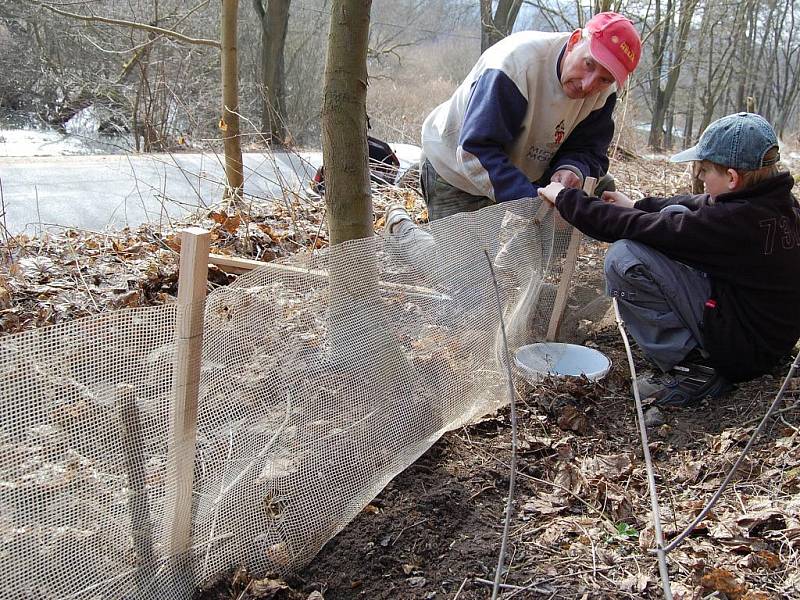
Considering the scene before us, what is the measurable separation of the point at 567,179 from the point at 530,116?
0.37m

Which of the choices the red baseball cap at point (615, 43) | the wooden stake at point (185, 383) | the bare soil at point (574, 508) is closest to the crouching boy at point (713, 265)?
the bare soil at point (574, 508)

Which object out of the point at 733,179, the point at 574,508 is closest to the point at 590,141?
the point at 733,179

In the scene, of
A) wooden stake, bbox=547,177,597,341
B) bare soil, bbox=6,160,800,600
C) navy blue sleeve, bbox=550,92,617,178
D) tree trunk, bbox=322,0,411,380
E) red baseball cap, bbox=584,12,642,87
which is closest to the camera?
bare soil, bbox=6,160,800,600

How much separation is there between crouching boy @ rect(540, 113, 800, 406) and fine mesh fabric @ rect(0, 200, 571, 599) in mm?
732

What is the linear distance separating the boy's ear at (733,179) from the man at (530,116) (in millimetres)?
635

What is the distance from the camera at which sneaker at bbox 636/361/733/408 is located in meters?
2.89

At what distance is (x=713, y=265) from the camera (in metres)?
2.73

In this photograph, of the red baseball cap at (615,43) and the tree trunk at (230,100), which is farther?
the tree trunk at (230,100)

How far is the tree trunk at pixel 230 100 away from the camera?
4.77 meters

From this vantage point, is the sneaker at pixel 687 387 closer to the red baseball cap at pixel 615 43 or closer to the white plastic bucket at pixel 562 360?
the white plastic bucket at pixel 562 360

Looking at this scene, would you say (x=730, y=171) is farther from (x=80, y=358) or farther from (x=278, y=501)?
(x=80, y=358)

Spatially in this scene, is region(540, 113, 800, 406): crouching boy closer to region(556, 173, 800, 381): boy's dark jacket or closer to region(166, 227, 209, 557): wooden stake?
region(556, 173, 800, 381): boy's dark jacket

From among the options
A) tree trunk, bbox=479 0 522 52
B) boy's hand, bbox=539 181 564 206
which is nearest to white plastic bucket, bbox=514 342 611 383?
boy's hand, bbox=539 181 564 206

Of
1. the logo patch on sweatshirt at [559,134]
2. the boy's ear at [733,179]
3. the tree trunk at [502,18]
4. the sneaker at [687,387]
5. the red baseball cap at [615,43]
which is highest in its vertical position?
the tree trunk at [502,18]
